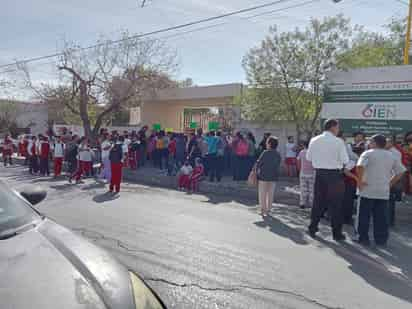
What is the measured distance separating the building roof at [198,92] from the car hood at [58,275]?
643 inches

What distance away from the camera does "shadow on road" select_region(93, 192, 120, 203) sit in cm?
882

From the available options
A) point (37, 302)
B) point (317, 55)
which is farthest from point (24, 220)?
point (317, 55)

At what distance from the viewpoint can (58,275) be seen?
1.99 metres

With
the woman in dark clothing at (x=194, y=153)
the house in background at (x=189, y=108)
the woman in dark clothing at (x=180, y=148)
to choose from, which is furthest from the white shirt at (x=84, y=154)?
the house in background at (x=189, y=108)

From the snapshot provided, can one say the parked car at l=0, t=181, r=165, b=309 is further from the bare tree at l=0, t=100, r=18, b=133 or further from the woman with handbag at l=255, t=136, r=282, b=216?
the bare tree at l=0, t=100, r=18, b=133

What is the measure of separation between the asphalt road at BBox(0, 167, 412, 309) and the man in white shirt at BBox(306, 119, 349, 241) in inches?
20.1

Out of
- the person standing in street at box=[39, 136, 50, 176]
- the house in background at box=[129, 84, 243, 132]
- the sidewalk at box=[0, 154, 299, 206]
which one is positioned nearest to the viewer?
the sidewalk at box=[0, 154, 299, 206]

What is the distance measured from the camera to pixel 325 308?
3.43 metres

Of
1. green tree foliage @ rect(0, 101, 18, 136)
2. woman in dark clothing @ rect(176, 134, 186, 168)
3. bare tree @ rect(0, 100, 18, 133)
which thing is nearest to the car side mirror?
woman in dark clothing @ rect(176, 134, 186, 168)

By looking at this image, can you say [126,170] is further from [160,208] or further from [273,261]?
[273,261]

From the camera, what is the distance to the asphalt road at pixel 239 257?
366cm

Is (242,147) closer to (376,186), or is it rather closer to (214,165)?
(214,165)

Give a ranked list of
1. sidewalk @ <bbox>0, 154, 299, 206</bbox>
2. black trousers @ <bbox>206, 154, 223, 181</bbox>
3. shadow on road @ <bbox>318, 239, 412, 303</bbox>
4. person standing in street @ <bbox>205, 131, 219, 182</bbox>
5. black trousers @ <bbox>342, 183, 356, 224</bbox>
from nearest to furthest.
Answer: shadow on road @ <bbox>318, 239, 412, 303</bbox>, black trousers @ <bbox>342, 183, 356, 224</bbox>, sidewalk @ <bbox>0, 154, 299, 206</bbox>, person standing in street @ <bbox>205, 131, 219, 182</bbox>, black trousers @ <bbox>206, 154, 223, 181</bbox>

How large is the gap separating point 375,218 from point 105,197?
642 cm
